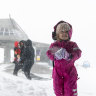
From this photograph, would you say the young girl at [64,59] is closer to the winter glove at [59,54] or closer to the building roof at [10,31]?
the winter glove at [59,54]

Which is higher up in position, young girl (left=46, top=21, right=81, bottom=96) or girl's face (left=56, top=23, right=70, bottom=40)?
girl's face (left=56, top=23, right=70, bottom=40)

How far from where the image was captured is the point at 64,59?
324cm

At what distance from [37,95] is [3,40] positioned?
1437 cm

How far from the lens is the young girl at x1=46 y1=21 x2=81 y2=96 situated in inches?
124

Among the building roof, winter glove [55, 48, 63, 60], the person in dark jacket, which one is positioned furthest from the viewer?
the building roof

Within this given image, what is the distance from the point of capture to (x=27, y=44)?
23.3ft

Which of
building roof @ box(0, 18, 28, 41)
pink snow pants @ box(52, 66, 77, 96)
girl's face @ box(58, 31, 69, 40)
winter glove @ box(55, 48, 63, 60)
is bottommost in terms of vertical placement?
pink snow pants @ box(52, 66, 77, 96)

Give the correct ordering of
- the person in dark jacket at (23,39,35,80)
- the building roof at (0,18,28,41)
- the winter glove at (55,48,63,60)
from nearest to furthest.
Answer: the winter glove at (55,48,63,60) < the person in dark jacket at (23,39,35,80) < the building roof at (0,18,28,41)

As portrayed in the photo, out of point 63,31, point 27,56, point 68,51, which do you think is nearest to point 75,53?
point 68,51

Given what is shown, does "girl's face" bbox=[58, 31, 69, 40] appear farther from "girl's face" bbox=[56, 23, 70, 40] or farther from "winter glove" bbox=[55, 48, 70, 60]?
"winter glove" bbox=[55, 48, 70, 60]

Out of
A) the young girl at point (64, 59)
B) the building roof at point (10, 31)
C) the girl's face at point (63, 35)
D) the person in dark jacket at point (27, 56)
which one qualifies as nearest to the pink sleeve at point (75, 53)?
the young girl at point (64, 59)

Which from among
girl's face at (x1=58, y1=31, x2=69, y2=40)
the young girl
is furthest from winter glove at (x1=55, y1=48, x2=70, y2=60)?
girl's face at (x1=58, y1=31, x2=69, y2=40)

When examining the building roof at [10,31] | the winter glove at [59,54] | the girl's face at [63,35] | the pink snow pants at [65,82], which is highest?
the building roof at [10,31]

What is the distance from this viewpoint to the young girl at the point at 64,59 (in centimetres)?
316
